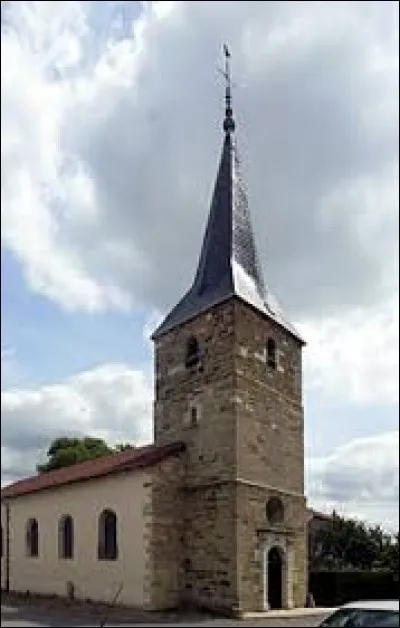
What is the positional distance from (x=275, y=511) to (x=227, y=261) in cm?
858

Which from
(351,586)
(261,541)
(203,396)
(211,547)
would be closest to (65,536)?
(211,547)

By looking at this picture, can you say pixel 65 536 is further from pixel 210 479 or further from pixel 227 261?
pixel 227 261

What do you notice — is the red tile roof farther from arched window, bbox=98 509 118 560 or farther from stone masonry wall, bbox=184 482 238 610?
stone masonry wall, bbox=184 482 238 610

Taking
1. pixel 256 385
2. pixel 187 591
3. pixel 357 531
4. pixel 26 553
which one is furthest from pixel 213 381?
pixel 357 531

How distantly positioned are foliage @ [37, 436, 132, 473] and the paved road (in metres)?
20.3

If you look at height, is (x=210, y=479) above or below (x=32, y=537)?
above

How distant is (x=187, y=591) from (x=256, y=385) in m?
6.64

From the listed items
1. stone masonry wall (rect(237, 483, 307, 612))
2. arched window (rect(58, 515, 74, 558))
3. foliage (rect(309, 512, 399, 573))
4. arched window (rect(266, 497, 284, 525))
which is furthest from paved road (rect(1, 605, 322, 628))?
foliage (rect(309, 512, 399, 573))

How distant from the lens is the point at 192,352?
28.6m

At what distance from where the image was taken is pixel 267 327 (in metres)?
28.3

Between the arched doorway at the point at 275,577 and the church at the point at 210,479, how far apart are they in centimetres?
4

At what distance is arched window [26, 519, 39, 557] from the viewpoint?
107ft

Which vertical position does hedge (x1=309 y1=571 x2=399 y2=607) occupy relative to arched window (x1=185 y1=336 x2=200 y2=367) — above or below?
below

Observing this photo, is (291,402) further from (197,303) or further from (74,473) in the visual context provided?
(74,473)
